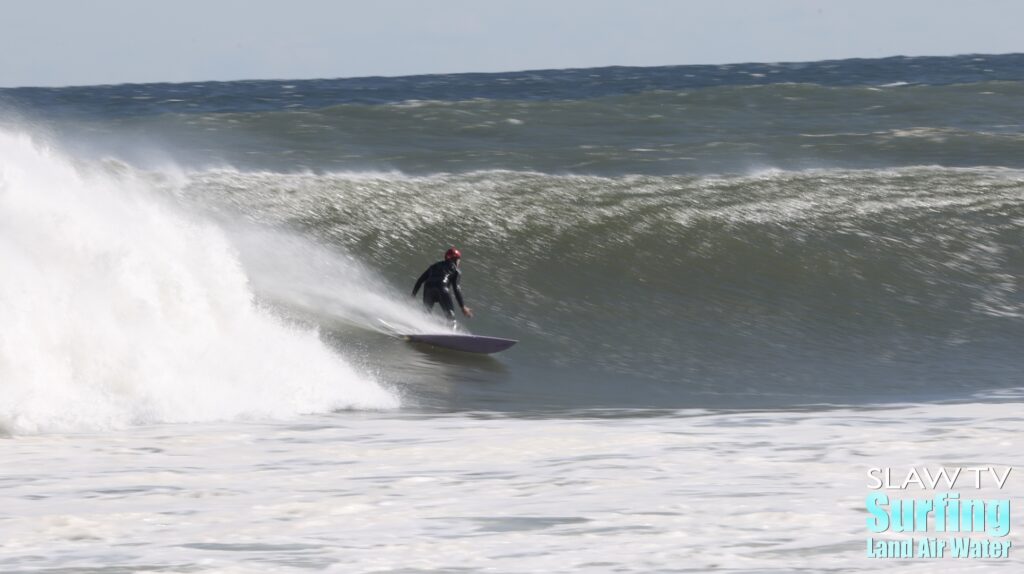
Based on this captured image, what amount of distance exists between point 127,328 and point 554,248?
8.31 m

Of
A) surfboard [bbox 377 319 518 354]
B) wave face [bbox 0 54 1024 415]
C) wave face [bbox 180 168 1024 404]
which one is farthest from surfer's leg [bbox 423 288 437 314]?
wave face [bbox 180 168 1024 404]

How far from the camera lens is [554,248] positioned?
19500 millimetres

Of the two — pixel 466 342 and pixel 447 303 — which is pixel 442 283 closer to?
pixel 447 303

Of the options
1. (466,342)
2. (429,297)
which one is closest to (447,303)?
(429,297)

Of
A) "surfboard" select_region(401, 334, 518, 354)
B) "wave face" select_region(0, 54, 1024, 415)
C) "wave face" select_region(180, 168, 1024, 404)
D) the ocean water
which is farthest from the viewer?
"wave face" select_region(180, 168, 1024, 404)

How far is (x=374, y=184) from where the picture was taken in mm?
23344

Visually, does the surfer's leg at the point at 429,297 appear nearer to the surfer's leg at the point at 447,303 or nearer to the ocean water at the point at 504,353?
the surfer's leg at the point at 447,303

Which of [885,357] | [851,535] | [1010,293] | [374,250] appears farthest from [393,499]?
[1010,293]

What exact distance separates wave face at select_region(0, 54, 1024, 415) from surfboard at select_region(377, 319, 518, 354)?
0.25 metres

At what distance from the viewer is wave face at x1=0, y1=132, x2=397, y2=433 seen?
11086 mm

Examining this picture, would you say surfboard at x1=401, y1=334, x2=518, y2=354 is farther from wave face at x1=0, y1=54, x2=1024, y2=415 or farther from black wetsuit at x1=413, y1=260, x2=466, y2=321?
black wetsuit at x1=413, y1=260, x2=466, y2=321

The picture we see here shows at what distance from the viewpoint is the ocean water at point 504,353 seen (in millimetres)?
7727

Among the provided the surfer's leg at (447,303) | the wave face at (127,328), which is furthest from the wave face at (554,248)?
the surfer's leg at (447,303)

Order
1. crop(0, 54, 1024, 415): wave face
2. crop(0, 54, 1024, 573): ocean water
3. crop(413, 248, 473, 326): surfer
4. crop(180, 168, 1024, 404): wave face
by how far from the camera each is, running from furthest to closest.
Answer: crop(413, 248, 473, 326): surfer, crop(180, 168, 1024, 404): wave face, crop(0, 54, 1024, 415): wave face, crop(0, 54, 1024, 573): ocean water
